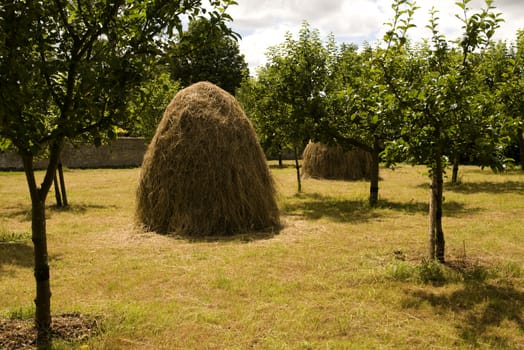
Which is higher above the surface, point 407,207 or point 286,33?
point 286,33

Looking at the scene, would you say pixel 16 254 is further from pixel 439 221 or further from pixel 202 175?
pixel 439 221

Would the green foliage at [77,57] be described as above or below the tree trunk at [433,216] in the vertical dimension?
above

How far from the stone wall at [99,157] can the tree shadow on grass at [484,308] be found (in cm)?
2428

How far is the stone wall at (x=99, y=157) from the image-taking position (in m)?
26.6

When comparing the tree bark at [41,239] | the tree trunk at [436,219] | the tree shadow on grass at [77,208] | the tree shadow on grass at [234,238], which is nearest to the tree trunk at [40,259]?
the tree bark at [41,239]

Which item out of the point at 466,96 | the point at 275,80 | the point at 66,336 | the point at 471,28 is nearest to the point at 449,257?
the point at 466,96

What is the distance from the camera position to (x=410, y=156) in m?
6.31

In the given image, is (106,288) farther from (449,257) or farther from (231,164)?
(449,257)

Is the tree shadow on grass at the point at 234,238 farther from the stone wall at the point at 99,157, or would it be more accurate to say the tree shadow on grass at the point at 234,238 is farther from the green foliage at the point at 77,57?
the stone wall at the point at 99,157

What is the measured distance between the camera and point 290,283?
6473 millimetres

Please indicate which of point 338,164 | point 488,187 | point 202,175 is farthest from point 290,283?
point 338,164

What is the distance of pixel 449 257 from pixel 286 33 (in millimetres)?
8730

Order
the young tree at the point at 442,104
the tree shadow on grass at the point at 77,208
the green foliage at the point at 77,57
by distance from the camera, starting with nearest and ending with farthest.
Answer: the green foliage at the point at 77,57 → the young tree at the point at 442,104 → the tree shadow on grass at the point at 77,208

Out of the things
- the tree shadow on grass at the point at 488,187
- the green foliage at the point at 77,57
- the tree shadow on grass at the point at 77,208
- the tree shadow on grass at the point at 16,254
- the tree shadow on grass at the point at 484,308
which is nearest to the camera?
the green foliage at the point at 77,57
